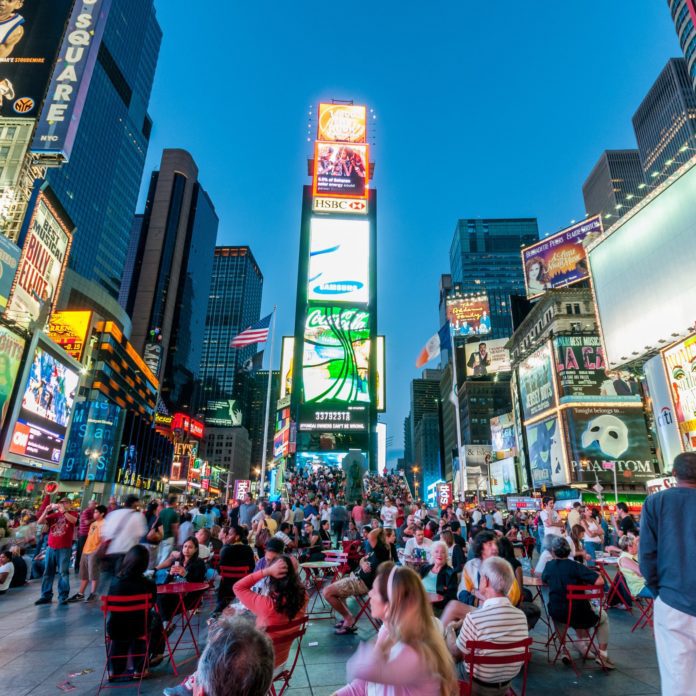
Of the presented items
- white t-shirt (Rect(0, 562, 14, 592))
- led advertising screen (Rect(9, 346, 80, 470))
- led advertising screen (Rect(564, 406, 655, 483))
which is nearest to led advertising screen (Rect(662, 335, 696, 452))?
led advertising screen (Rect(564, 406, 655, 483))

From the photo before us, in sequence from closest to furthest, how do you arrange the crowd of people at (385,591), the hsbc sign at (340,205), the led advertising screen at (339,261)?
the crowd of people at (385,591) < the led advertising screen at (339,261) < the hsbc sign at (340,205)

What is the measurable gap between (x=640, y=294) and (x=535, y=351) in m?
24.7

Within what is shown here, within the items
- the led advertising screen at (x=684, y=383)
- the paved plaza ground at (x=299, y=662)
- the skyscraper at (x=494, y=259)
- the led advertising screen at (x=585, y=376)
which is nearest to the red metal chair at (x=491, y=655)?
the paved plaza ground at (x=299, y=662)

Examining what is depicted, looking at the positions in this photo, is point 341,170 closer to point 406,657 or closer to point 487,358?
point 487,358

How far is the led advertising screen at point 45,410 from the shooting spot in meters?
27.4

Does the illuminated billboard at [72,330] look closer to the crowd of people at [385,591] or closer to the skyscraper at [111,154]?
the skyscraper at [111,154]

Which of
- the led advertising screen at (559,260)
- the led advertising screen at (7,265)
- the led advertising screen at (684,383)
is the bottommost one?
the led advertising screen at (684,383)

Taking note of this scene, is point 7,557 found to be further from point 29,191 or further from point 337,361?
point 337,361

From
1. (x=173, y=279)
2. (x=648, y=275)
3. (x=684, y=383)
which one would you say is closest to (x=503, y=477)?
(x=684, y=383)

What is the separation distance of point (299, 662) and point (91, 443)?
194 feet

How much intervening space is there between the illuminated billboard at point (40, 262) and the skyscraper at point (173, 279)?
10185 centimetres

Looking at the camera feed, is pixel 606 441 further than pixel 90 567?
Yes

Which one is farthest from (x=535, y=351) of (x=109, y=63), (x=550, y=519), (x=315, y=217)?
(x=109, y=63)

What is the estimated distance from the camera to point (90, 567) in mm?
9453
